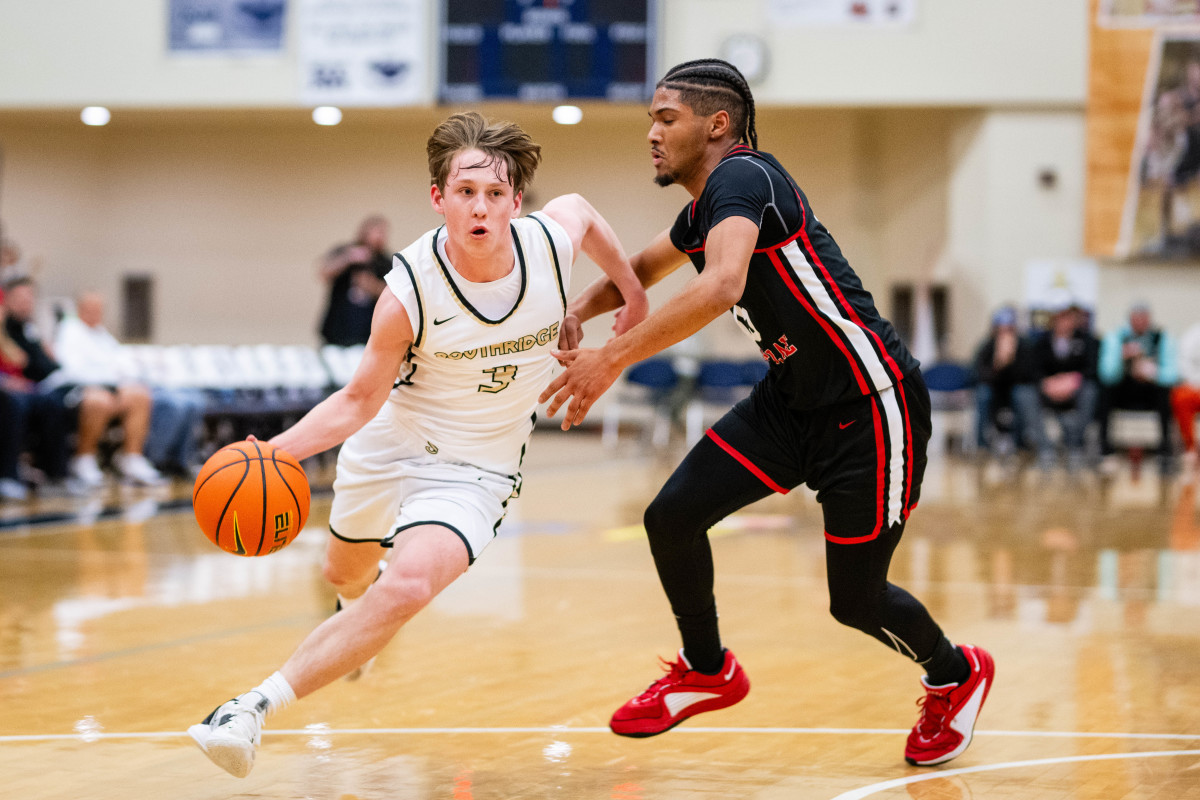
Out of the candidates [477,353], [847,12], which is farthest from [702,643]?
[847,12]

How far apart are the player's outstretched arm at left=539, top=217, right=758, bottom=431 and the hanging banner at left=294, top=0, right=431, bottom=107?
45.1 ft

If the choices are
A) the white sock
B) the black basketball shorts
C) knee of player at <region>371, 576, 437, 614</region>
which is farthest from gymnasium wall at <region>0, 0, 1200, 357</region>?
the white sock

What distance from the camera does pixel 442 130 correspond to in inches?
139

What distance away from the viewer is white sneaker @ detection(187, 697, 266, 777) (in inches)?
119

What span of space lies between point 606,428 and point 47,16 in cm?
866

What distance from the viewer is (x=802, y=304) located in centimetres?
355

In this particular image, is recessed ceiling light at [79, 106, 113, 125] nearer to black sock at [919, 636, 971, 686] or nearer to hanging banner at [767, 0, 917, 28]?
hanging banner at [767, 0, 917, 28]

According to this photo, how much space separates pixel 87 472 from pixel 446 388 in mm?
7730

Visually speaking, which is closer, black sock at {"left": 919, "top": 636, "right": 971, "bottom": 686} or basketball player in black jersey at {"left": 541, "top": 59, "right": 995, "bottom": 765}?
basketball player in black jersey at {"left": 541, "top": 59, "right": 995, "bottom": 765}

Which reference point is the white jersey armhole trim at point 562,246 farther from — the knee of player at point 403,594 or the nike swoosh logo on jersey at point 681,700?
the nike swoosh logo on jersey at point 681,700

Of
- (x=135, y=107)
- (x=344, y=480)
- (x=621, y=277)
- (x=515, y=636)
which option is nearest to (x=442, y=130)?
(x=621, y=277)

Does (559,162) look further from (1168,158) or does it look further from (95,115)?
(1168,158)

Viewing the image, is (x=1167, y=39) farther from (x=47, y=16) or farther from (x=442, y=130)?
(x=442, y=130)

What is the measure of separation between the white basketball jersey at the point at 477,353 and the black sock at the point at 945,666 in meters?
1.25
